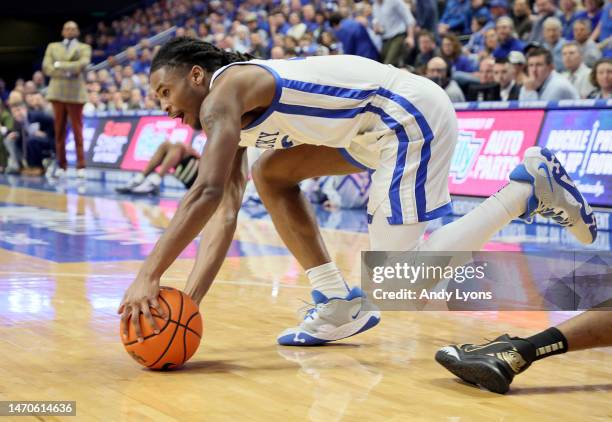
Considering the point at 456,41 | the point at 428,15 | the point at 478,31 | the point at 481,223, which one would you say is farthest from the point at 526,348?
the point at 478,31

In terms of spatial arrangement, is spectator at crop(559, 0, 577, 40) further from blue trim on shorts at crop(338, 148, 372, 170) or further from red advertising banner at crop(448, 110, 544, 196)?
blue trim on shorts at crop(338, 148, 372, 170)

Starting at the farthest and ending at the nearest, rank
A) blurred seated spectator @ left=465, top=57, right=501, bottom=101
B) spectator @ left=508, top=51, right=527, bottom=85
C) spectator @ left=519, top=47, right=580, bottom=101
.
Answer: blurred seated spectator @ left=465, top=57, right=501, bottom=101, spectator @ left=508, top=51, right=527, bottom=85, spectator @ left=519, top=47, right=580, bottom=101

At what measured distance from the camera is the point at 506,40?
1094 centimetres

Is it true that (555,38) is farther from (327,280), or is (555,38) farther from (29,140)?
(29,140)

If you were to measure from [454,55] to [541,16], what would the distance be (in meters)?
1.17

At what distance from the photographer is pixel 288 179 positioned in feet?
13.1

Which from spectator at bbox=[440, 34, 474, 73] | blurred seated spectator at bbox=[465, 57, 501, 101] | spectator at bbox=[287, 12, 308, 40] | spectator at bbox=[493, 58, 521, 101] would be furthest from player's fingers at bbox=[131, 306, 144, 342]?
spectator at bbox=[287, 12, 308, 40]

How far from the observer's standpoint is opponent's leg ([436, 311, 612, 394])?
3.06 metres

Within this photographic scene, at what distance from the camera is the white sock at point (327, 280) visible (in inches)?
158

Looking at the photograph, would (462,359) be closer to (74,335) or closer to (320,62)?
(320,62)

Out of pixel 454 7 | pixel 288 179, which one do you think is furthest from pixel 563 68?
pixel 288 179

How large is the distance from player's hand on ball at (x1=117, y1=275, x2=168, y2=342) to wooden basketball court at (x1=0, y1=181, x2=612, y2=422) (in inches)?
8.2

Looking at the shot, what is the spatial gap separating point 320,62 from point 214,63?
427 millimetres

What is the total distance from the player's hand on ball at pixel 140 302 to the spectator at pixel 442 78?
7659mm
